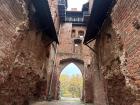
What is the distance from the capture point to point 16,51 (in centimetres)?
545


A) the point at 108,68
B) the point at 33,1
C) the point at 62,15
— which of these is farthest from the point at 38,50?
the point at 62,15

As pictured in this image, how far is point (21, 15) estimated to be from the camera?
17.5 ft

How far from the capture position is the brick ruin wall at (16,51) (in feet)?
14.2

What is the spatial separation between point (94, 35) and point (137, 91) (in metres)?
6.93

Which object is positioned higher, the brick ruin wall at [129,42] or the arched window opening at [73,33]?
the arched window opening at [73,33]

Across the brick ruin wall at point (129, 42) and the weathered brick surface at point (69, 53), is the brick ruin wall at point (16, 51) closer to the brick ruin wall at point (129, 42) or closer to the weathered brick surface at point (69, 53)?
the brick ruin wall at point (129, 42)

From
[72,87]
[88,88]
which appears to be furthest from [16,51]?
[72,87]

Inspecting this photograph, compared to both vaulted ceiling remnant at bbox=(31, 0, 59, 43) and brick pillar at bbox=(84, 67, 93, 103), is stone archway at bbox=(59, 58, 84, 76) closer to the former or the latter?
brick pillar at bbox=(84, 67, 93, 103)

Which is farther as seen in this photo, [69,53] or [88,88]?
[69,53]

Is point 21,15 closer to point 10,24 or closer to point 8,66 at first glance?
point 10,24

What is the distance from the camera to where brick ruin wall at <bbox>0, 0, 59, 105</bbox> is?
4324 millimetres

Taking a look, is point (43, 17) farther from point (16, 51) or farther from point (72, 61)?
point (72, 61)

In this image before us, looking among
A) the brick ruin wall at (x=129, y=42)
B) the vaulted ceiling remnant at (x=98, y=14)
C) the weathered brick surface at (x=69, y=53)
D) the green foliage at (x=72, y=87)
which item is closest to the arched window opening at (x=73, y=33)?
the weathered brick surface at (x=69, y=53)

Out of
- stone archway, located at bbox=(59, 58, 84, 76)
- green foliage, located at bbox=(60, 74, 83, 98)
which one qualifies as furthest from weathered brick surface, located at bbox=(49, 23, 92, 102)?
green foliage, located at bbox=(60, 74, 83, 98)
